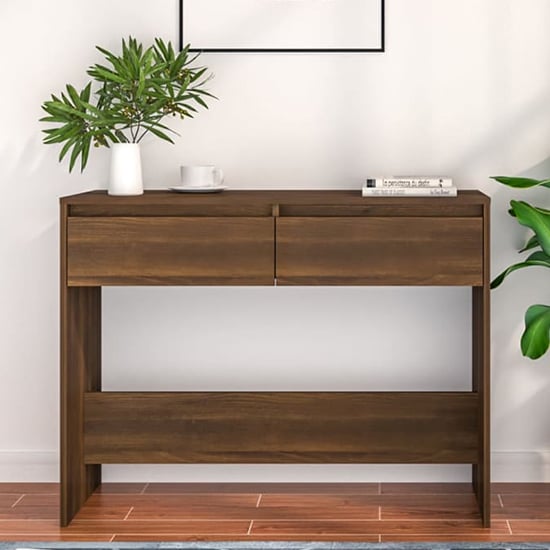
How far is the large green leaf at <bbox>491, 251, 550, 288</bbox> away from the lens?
128 inches

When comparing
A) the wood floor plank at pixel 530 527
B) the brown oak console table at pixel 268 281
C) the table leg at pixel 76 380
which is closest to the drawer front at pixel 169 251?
the brown oak console table at pixel 268 281

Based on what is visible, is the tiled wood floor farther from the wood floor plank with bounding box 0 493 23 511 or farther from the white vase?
the white vase

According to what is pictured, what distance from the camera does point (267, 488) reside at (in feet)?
11.6

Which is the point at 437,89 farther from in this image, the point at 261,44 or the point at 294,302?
the point at 294,302

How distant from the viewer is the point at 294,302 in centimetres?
357

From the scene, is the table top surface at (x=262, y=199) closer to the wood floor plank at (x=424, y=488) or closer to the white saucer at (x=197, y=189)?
the white saucer at (x=197, y=189)

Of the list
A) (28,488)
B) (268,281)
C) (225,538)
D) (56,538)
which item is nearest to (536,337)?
(268,281)

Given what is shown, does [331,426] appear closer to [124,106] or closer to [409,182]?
[409,182]

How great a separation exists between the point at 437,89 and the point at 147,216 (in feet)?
3.65

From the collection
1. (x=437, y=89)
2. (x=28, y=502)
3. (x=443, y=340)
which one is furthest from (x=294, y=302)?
(x=28, y=502)

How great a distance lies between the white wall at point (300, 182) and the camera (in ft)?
11.5

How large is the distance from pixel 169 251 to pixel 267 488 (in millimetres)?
944

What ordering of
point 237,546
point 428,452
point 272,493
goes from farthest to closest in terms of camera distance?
point 272,493 < point 428,452 < point 237,546

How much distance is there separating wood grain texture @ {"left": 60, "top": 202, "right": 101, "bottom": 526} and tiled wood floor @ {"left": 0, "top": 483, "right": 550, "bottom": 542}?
8 centimetres
